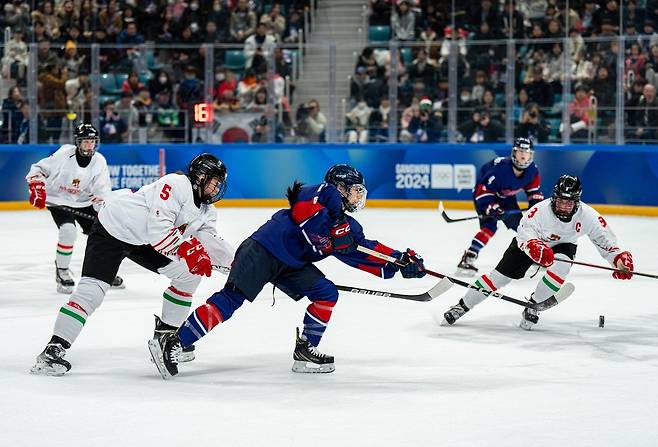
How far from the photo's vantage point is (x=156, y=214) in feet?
17.8

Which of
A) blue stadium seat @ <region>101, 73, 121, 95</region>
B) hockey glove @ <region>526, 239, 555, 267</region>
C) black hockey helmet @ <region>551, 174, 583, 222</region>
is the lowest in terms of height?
hockey glove @ <region>526, 239, 555, 267</region>

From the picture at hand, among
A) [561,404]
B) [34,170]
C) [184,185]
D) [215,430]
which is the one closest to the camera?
[215,430]

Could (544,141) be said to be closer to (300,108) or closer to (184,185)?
(300,108)

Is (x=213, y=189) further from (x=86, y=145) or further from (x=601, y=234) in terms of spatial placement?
(x=86, y=145)

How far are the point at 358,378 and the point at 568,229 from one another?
2.00 metres

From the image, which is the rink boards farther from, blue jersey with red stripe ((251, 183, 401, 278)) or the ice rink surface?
blue jersey with red stripe ((251, 183, 401, 278))

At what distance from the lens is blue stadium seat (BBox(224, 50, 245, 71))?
14227 millimetres

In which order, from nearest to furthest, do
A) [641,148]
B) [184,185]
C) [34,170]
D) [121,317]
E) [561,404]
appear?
1. [561,404]
2. [184,185]
3. [121,317]
4. [34,170]
5. [641,148]

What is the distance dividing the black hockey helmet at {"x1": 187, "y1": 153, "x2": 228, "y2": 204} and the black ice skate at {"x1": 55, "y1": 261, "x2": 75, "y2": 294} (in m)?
2.98

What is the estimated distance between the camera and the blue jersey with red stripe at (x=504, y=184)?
31.0 feet

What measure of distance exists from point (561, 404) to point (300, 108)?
9.67 metres

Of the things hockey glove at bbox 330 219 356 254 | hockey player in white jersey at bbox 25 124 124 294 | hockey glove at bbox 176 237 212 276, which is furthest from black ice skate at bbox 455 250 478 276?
hockey glove at bbox 176 237 212 276

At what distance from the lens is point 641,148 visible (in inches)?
520

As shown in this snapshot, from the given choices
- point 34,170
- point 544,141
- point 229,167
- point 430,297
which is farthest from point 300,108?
point 430,297
